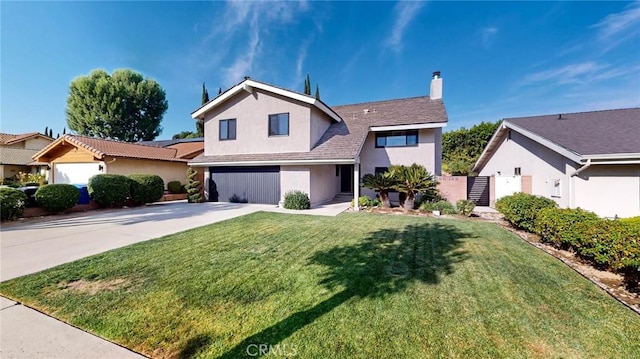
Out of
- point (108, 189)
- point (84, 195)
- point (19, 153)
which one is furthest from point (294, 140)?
point (19, 153)

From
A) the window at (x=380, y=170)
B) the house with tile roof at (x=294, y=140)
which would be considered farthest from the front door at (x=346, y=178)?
the window at (x=380, y=170)

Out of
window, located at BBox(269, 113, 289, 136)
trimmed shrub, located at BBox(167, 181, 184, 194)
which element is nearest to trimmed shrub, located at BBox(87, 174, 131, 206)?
trimmed shrub, located at BBox(167, 181, 184, 194)

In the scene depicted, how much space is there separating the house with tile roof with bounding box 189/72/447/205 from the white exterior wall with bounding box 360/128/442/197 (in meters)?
0.05

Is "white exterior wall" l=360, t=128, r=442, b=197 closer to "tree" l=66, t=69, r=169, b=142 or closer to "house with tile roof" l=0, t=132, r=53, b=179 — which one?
"house with tile roof" l=0, t=132, r=53, b=179

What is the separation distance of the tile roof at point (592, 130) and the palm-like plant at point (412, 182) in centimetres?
497

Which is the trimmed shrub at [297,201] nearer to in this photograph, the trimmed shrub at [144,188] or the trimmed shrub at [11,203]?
the trimmed shrub at [144,188]

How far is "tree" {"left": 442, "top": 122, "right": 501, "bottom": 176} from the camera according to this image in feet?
73.9

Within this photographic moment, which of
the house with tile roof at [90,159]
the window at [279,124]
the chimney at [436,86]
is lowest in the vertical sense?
the house with tile roof at [90,159]

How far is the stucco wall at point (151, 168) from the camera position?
50.6ft

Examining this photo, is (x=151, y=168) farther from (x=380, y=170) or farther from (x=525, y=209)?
(x=525, y=209)

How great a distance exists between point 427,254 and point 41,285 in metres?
7.46

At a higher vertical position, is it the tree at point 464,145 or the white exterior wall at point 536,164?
the tree at point 464,145

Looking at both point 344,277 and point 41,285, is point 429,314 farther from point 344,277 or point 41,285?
point 41,285

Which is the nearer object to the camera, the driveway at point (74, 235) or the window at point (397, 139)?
the driveway at point (74, 235)
